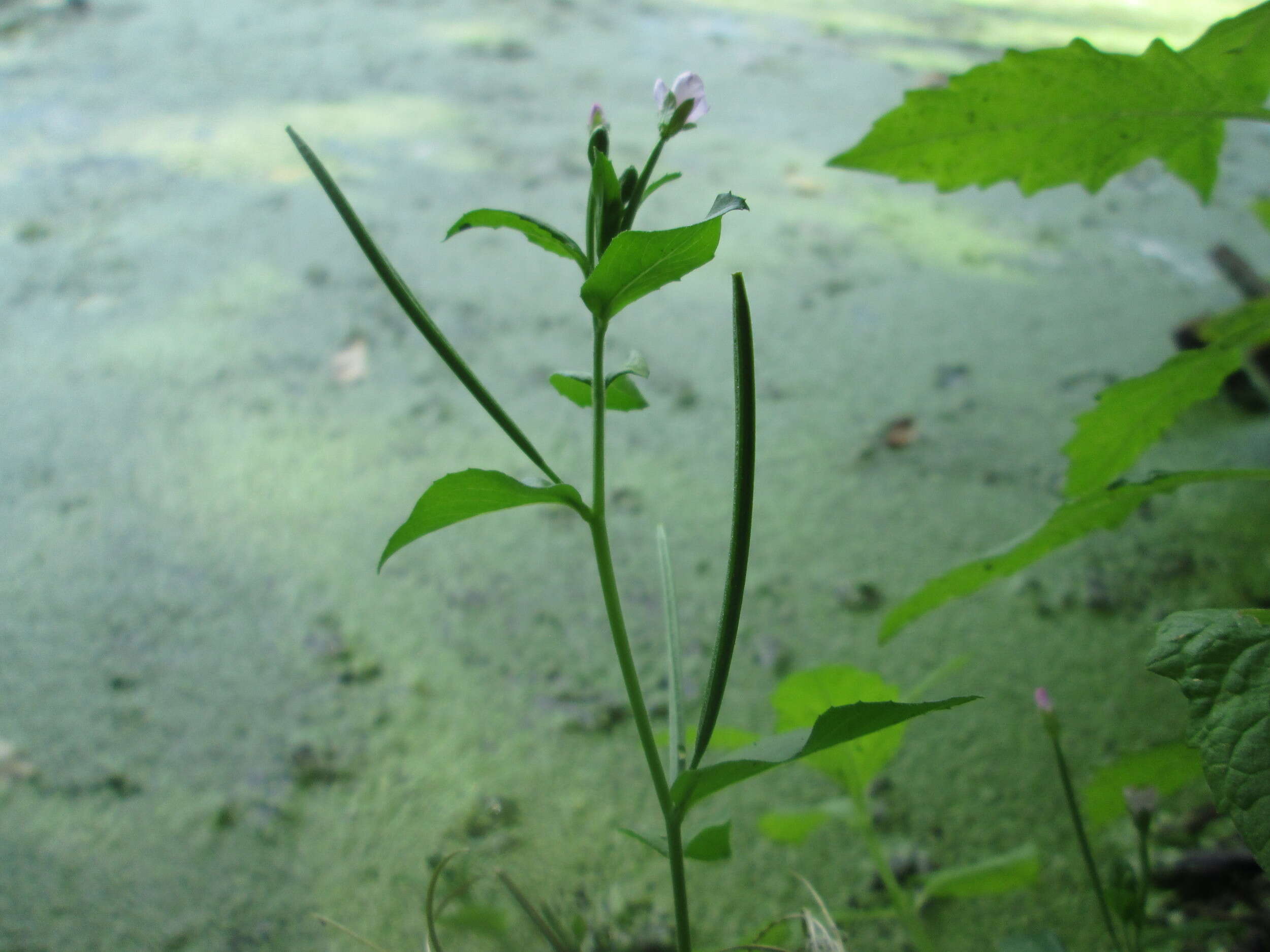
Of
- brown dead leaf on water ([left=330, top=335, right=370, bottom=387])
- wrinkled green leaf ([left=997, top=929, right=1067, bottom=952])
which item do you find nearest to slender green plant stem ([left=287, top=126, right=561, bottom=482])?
wrinkled green leaf ([left=997, top=929, right=1067, bottom=952])

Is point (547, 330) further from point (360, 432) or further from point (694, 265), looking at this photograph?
point (694, 265)

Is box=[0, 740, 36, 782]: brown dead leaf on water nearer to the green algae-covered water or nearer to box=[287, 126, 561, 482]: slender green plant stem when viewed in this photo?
the green algae-covered water

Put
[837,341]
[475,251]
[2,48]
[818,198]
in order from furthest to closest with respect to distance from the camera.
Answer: [2,48], [818,198], [475,251], [837,341]

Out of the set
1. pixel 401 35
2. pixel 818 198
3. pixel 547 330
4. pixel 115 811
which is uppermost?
pixel 401 35

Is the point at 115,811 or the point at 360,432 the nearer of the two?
the point at 115,811

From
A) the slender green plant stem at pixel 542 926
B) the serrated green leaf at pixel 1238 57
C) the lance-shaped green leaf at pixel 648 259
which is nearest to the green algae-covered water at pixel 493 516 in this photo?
the slender green plant stem at pixel 542 926

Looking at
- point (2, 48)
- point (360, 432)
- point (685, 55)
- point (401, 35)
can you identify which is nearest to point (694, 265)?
point (360, 432)
